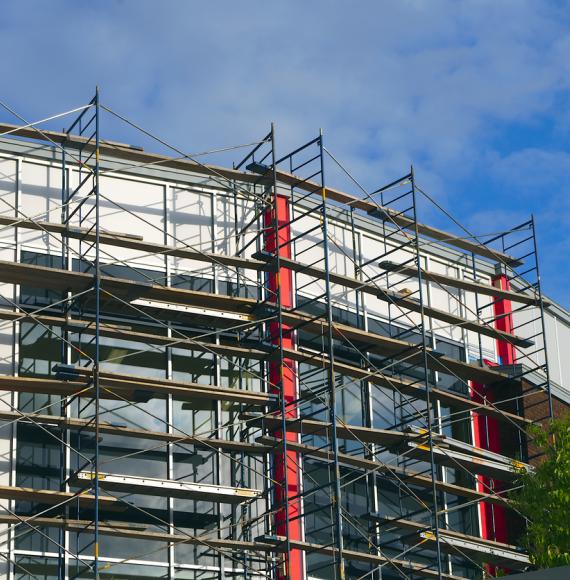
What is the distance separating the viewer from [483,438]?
3494cm

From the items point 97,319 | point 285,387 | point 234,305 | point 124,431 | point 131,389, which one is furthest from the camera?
point 285,387

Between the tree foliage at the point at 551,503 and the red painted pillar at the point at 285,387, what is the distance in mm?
4680

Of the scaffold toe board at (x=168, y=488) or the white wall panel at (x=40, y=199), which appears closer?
the scaffold toe board at (x=168, y=488)

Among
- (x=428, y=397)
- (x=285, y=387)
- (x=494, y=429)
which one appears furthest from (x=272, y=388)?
(x=494, y=429)

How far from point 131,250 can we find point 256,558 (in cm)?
693

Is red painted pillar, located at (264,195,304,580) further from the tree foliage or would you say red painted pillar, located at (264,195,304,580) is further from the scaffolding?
the tree foliage

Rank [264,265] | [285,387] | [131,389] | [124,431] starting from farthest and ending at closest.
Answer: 1. [285,387]
2. [264,265]
3. [131,389]
4. [124,431]

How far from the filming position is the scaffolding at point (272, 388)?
27.1 metres

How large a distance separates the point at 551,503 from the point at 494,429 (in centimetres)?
868

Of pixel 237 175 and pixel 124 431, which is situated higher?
pixel 237 175

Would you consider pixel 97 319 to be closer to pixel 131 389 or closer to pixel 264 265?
pixel 131 389

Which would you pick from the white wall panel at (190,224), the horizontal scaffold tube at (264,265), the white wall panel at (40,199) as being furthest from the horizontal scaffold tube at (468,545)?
the white wall panel at (40,199)

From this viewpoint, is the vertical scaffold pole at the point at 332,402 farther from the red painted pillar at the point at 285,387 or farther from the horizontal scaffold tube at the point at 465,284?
the horizontal scaffold tube at the point at 465,284

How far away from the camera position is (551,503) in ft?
87.0
